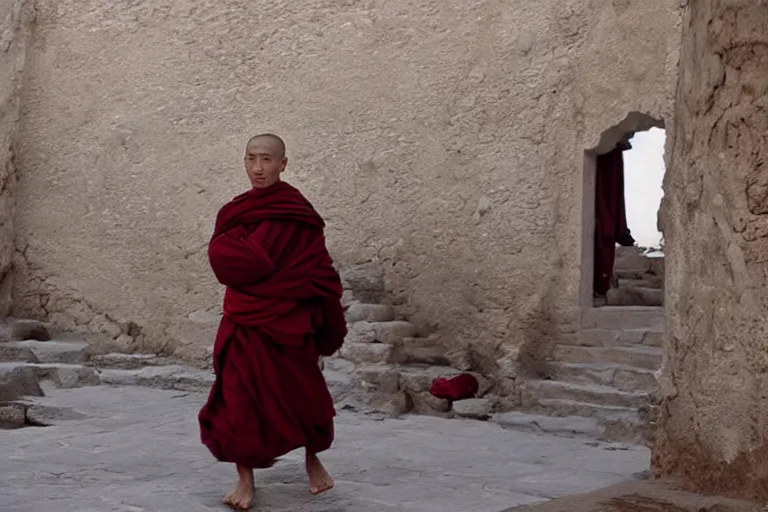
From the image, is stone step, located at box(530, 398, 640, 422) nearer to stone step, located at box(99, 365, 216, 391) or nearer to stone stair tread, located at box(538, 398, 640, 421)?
stone stair tread, located at box(538, 398, 640, 421)

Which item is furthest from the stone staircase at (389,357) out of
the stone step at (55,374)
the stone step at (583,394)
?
the stone step at (55,374)

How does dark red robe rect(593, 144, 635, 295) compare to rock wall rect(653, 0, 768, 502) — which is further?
dark red robe rect(593, 144, 635, 295)

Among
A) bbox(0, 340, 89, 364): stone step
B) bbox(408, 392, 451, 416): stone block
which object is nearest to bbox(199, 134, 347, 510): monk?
bbox(408, 392, 451, 416): stone block

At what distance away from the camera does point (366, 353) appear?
19.6 feet

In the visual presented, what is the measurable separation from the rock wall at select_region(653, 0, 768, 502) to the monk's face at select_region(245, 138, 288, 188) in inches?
54.4

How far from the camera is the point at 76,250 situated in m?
7.62

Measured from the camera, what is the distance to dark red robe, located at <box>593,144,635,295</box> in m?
7.57

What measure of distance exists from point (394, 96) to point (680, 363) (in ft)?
12.2

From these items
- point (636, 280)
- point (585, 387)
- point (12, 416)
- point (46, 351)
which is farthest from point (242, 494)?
point (636, 280)

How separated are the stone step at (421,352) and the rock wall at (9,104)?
10.5ft

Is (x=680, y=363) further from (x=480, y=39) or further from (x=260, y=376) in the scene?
(x=480, y=39)

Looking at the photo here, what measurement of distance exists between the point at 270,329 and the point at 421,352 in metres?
3.02

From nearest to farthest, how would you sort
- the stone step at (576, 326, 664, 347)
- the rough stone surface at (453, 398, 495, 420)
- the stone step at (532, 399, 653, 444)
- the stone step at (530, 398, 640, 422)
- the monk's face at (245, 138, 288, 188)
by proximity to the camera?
the monk's face at (245, 138, 288, 188) → the stone step at (532, 399, 653, 444) → the stone step at (530, 398, 640, 422) → the rough stone surface at (453, 398, 495, 420) → the stone step at (576, 326, 664, 347)

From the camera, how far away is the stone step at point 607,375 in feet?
18.1
